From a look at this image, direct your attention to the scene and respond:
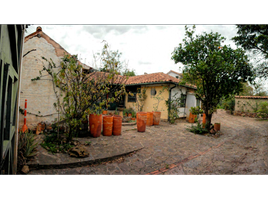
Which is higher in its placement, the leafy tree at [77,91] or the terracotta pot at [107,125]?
the leafy tree at [77,91]

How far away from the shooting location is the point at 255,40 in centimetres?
830

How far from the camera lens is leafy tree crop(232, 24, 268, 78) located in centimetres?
812

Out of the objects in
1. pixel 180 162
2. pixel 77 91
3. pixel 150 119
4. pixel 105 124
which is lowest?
pixel 180 162

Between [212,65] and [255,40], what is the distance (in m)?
4.02

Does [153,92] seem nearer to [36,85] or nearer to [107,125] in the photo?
[107,125]

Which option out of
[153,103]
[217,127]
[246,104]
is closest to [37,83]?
[153,103]

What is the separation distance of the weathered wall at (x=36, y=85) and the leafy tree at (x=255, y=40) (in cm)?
1084

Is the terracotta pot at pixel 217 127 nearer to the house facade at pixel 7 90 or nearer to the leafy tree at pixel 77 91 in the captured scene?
the leafy tree at pixel 77 91

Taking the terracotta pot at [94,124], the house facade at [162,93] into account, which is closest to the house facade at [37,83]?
the terracotta pot at [94,124]

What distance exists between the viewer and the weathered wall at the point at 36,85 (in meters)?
5.52
